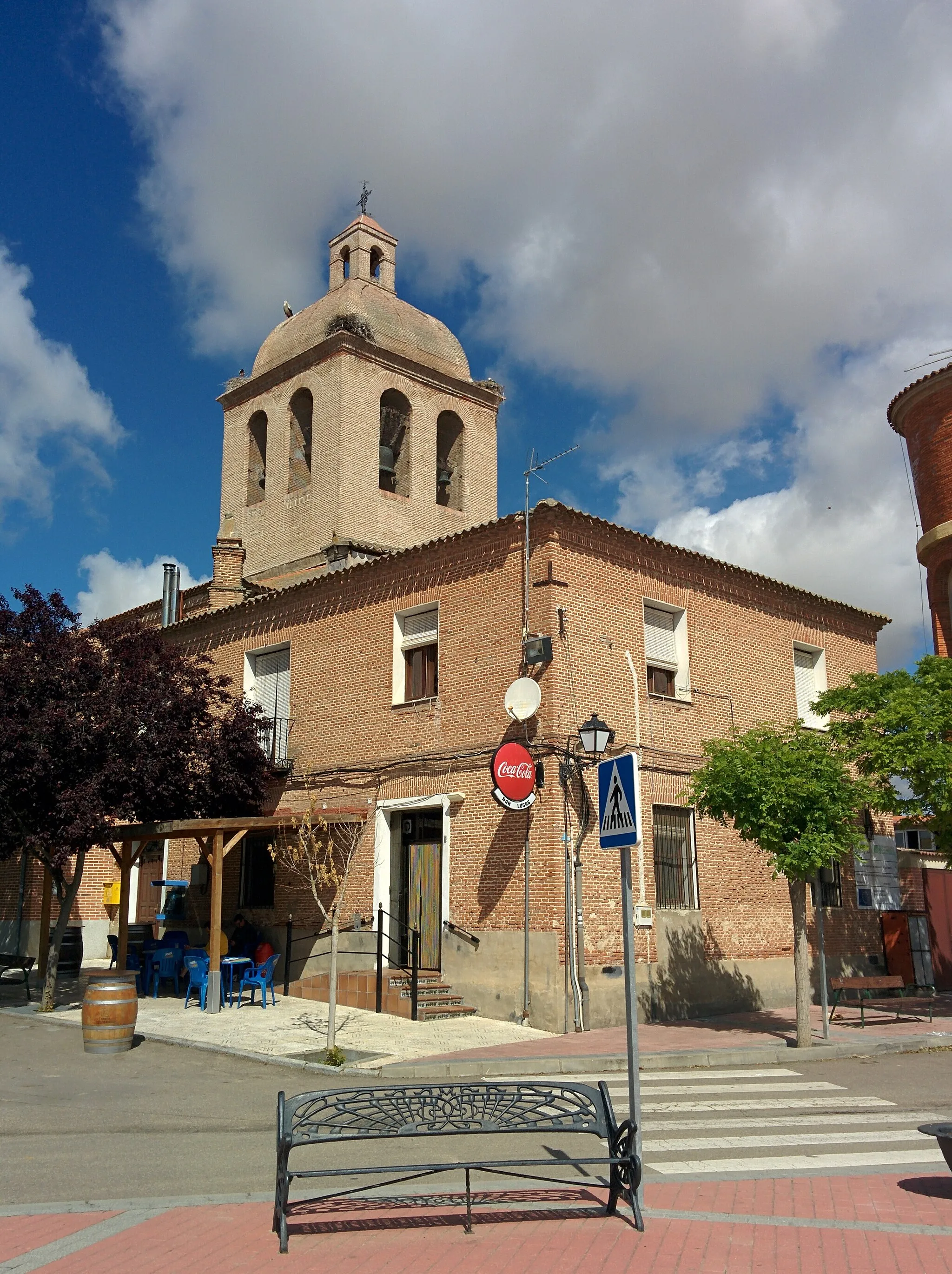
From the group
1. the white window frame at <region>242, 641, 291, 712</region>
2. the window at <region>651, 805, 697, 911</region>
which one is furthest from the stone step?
the white window frame at <region>242, 641, 291, 712</region>

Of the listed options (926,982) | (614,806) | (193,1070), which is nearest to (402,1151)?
(614,806)

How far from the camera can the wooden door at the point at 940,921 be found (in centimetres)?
2084

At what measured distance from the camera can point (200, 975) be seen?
1619 cm

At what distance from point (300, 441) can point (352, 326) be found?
3317 millimetres

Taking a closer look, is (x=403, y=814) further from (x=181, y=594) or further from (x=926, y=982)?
(x=181, y=594)

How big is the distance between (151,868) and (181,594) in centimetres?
761

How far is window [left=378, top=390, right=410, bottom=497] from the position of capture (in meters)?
29.0

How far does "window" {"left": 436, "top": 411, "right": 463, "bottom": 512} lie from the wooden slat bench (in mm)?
16725

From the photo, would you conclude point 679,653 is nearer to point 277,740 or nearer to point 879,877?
point 879,877

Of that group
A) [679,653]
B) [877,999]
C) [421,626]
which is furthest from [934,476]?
[421,626]

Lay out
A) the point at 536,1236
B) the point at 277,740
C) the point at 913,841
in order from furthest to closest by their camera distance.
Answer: the point at 913,841, the point at 277,740, the point at 536,1236

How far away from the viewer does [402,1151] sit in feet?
26.0

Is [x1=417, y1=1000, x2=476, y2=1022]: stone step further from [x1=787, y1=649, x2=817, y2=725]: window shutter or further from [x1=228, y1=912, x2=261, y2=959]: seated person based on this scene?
[x1=787, y1=649, x2=817, y2=725]: window shutter

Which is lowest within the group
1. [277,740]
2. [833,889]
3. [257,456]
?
[833,889]
